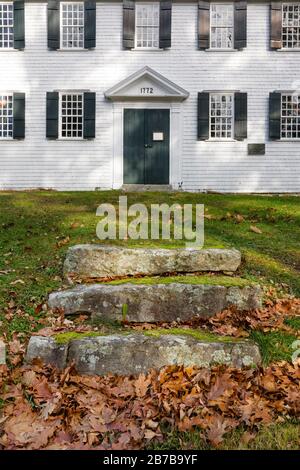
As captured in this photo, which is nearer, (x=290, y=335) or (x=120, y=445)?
(x=120, y=445)

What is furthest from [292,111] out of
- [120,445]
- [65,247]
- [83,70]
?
[120,445]

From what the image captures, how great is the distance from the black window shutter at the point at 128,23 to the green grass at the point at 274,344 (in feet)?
47.2

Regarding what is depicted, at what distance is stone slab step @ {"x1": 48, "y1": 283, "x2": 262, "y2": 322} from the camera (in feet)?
15.8

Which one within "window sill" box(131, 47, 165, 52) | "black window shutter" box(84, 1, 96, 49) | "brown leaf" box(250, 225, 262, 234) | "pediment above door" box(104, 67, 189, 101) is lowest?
"brown leaf" box(250, 225, 262, 234)

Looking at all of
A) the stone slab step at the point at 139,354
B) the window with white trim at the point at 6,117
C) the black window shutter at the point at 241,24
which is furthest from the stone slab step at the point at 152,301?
the black window shutter at the point at 241,24

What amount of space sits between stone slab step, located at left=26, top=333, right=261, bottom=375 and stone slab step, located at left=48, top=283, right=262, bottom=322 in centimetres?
72

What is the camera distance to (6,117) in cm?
1722

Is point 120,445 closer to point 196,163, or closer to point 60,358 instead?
point 60,358

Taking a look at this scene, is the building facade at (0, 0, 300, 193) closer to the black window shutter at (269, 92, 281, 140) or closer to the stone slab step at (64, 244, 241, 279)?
the black window shutter at (269, 92, 281, 140)

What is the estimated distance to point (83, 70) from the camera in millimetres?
16953

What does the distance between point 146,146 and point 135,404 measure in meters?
14.1

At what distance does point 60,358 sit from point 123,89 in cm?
1398

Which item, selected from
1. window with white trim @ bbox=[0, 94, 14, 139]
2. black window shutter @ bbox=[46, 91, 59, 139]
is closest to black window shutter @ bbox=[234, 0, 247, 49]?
black window shutter @ bbox=[46, 91, 59, 139]

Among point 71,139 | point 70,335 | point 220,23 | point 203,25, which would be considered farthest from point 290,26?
point 70,335
